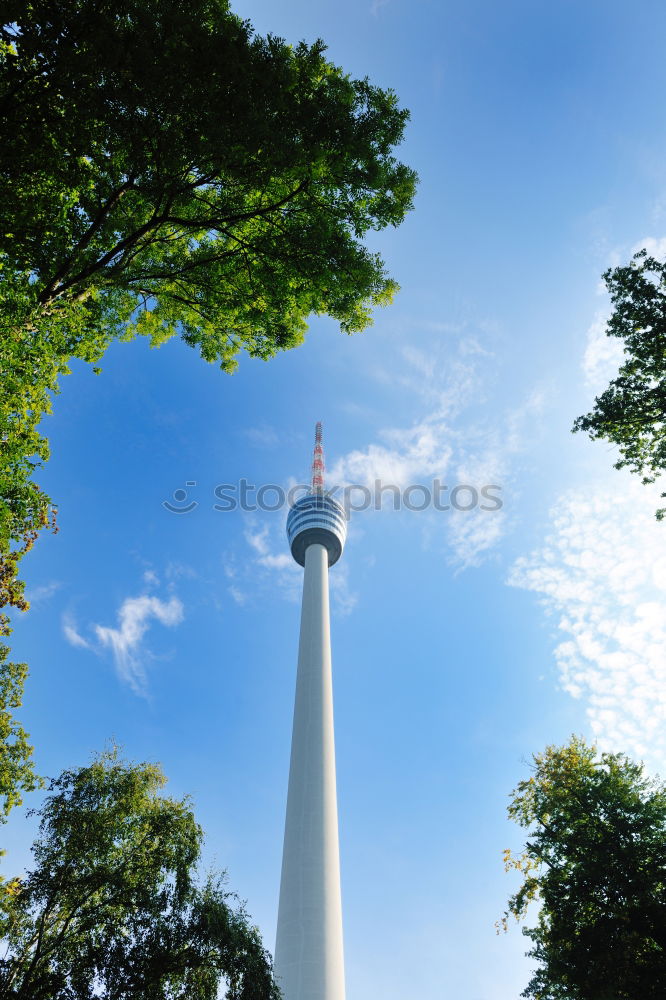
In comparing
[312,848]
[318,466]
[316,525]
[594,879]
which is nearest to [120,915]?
[594,879]

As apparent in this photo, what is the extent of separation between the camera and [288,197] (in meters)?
11.9

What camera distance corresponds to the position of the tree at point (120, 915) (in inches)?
461

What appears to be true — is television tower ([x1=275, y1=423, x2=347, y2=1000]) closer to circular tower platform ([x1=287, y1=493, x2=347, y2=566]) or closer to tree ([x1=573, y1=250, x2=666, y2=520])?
circular tower platform ([x1=287, y1=493, x2=347, y2=566])

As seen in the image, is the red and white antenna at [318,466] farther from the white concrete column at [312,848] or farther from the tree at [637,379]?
the tree at [637,379]

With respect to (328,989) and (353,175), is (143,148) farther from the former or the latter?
(328,989)

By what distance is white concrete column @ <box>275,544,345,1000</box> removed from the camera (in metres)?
36.6

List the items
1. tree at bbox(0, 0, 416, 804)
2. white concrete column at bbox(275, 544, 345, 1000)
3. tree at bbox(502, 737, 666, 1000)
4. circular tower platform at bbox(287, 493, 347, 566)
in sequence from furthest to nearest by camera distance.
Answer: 1. circular tower platform at bbox(287, 493, 347, 566)
2. white concrete column at bbox(275, 544, 345, 1000)
3. tree at bbox(502, 737, 666, 1000)
4. tree at bbox(0, 0, 416, 804)

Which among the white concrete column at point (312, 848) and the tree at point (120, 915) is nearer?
the tree at point (120, 915)

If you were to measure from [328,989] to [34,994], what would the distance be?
32.9 meters

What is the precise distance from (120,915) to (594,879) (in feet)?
47.2

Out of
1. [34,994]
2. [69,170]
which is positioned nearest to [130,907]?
[34,994]

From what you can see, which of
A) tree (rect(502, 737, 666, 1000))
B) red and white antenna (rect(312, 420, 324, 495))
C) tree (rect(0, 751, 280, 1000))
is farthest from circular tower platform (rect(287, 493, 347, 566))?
tree (rect(0, 751, 280, 1000))

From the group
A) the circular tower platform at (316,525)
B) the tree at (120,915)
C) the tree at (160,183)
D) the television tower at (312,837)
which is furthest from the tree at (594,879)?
the circular tower platform at (316,525)

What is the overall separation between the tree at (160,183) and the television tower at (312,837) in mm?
37328
